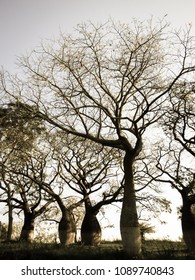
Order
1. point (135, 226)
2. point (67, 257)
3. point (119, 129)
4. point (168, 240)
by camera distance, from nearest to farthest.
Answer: point (67, 257)
point (135, 226)
point (119, 129)
point (168, 240)

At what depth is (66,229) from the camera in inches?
787

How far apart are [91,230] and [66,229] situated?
1.45m

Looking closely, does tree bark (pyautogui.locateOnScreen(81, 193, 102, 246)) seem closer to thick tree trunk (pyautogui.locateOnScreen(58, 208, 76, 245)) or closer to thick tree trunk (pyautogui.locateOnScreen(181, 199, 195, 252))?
thick tree trunk (pyautogui.locateOnScreen(58, 208, 76, 245))

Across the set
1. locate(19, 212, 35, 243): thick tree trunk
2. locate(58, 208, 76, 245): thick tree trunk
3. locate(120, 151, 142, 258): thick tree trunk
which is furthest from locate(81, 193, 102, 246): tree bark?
locate(120, 151, 142, 258): thick tree trunk

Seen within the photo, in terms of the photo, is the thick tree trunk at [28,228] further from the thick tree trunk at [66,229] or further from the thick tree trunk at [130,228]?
the thick tree trunk at [130,228]

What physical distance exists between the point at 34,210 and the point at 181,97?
525 inches

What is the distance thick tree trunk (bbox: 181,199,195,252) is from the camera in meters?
14.9

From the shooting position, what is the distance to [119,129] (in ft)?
45.6

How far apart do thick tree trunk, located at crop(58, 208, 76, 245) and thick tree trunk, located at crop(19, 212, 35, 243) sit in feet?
10.8

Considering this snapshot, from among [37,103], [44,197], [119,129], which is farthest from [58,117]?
[44,197]

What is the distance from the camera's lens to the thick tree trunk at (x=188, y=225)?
49.0 ft

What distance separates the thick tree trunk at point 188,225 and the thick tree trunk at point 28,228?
35.9ft

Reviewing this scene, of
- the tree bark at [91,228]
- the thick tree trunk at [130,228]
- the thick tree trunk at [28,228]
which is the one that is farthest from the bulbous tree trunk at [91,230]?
the thick tree trunk at [130,228]
